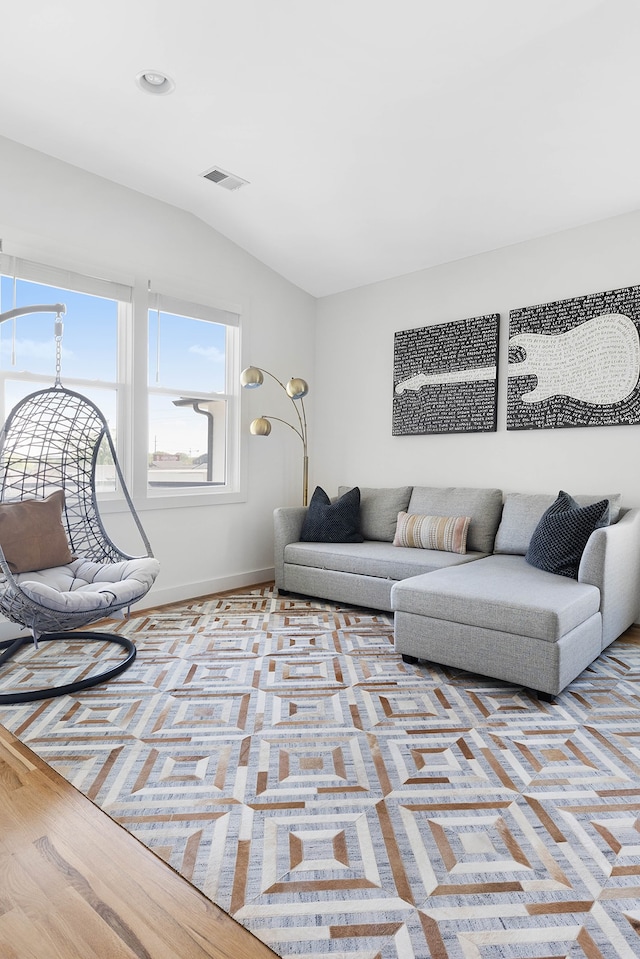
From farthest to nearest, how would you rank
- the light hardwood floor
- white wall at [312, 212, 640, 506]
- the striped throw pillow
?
the striped throw pillow < white wall at [312, 212, 640, 506] < the light hardwood floor

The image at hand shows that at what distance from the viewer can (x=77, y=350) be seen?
143 inches

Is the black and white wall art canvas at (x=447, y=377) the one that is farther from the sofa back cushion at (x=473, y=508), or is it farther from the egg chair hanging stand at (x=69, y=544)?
the egg chair hanging stand at (x=69, y=544)

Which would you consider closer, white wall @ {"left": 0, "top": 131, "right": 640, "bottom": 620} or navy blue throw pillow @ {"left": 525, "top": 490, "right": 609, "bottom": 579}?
navy blue throw pillow @ {"left": 525, "top": 490, "right": 609, "bottom": 579}

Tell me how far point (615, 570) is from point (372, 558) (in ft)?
4.61

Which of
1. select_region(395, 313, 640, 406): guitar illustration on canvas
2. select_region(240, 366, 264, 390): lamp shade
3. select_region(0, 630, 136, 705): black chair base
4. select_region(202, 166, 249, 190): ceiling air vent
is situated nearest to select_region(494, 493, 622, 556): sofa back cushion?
select_region(395, 313, 640, 406): guitar illustration on canvas

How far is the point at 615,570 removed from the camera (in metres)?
2.94

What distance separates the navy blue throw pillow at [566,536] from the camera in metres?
2.97

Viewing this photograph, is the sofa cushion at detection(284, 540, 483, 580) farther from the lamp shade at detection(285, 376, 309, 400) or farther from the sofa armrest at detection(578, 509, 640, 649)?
the lamp shade at detection(285, 376, 309, 400)

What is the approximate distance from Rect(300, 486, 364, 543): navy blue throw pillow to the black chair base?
158cm

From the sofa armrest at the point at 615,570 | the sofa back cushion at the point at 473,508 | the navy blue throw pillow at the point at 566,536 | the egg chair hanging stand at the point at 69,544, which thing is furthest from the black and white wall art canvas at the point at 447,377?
the egg chair hanging stand at the point at 69,544

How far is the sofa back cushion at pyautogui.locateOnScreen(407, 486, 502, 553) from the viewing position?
3.84 metres

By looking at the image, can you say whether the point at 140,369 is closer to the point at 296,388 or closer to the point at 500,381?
the point at 296,388

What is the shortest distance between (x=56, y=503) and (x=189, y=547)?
122 centimetres

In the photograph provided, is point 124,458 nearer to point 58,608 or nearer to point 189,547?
point 189,547
